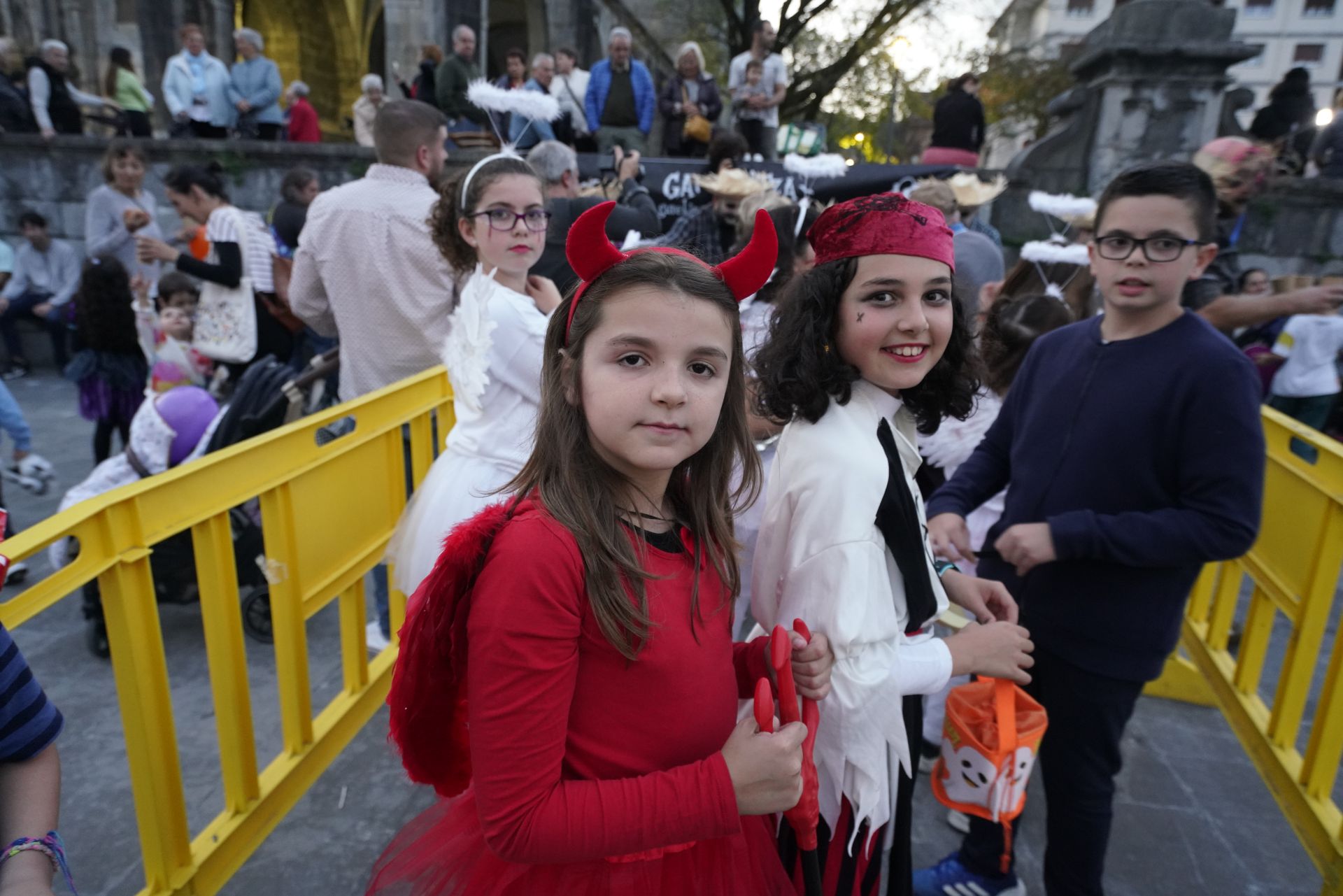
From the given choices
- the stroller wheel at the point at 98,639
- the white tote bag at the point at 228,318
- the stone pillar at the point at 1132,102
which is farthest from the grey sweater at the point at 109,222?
the stone pillar at the point at 1132,102

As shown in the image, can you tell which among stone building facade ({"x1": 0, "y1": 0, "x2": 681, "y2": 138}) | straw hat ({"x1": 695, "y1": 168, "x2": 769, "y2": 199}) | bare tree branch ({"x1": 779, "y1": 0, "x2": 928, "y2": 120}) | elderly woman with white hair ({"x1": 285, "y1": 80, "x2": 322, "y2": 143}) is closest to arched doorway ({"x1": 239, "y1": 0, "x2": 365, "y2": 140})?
stone building facade ({"x1": 0, "y1": 0, "x2": 681, "y2": 138})

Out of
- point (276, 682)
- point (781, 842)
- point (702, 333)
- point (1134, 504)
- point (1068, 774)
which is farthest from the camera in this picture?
point (276, 682)

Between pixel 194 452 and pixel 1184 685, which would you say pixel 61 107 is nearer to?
pixel 194 452

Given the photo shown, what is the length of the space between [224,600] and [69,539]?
1.28ft

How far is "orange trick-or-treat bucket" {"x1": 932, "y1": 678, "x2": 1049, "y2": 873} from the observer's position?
1683 millimetres

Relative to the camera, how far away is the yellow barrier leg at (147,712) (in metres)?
1.73

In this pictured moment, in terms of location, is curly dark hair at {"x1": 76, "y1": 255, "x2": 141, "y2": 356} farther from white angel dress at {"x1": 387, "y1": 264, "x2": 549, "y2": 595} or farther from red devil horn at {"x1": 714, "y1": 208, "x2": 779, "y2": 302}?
red devil horn at {"x1": 714, "y1": 208, "x2": 779, "y2": 302}

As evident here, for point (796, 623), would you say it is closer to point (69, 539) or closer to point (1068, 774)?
point (1068, 774)

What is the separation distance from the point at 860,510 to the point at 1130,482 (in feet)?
2.96

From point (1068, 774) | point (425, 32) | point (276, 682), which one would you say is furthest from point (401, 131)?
point (425, 32)

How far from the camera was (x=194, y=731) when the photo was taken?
9.58 feet

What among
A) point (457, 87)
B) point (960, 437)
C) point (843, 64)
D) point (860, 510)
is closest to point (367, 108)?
point (457, 87)

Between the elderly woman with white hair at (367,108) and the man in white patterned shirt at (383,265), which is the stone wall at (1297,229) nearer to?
the man in white patterned shirt at (383,265)

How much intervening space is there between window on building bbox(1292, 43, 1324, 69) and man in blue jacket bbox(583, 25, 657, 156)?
53381 millimetres
